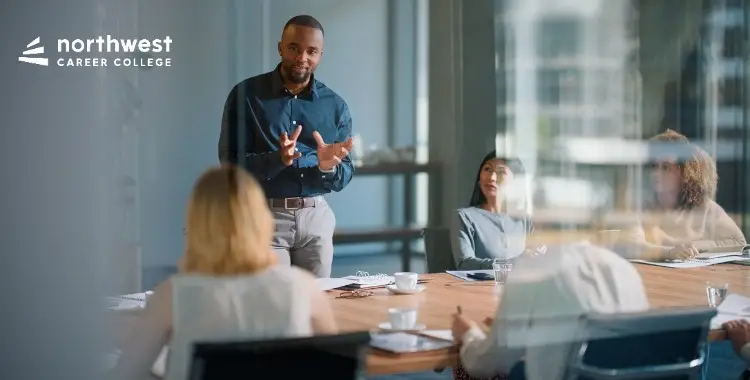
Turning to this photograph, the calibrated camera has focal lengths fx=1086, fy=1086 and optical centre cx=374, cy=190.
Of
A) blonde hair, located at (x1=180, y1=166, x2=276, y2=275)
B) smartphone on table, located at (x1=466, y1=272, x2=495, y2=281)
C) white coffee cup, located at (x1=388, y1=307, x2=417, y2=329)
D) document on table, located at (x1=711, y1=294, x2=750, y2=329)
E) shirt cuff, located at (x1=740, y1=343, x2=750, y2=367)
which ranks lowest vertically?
shirt cuff, located at (x1=740, y1=343, x2=750, y2=367)

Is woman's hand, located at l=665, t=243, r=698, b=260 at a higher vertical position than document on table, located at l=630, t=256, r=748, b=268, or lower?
higher

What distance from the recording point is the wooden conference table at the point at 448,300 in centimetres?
279

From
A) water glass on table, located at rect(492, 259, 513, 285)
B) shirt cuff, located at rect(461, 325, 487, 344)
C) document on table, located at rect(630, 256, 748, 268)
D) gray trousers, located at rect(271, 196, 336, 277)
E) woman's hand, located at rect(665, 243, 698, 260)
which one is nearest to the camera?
shirt cuff, located at rect(461, 325, 487, 344)

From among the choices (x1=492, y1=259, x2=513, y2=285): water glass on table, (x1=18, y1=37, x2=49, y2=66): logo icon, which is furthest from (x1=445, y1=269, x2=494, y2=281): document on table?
(x1=18, y1=37, x2=49, y2=66): logo icon

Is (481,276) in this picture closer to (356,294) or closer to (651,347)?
(356,294)

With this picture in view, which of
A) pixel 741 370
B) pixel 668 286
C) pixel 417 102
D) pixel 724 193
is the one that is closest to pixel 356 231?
pixel 417 102

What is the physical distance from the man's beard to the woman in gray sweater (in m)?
0.98

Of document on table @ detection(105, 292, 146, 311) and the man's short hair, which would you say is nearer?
document on table @ detection(105, 292, 146, 311)

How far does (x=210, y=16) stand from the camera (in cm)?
311

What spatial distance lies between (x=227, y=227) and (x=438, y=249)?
1310mm

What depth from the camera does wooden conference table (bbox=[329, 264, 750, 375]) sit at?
9.16 feet

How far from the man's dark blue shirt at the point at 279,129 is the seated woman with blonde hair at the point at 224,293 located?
0.89 ft

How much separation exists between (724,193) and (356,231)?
1918 millimetres

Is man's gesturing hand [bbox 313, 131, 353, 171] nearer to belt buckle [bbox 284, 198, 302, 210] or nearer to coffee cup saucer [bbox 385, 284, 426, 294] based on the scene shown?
belt buckle [bbox 284, 198, 302, 210]
